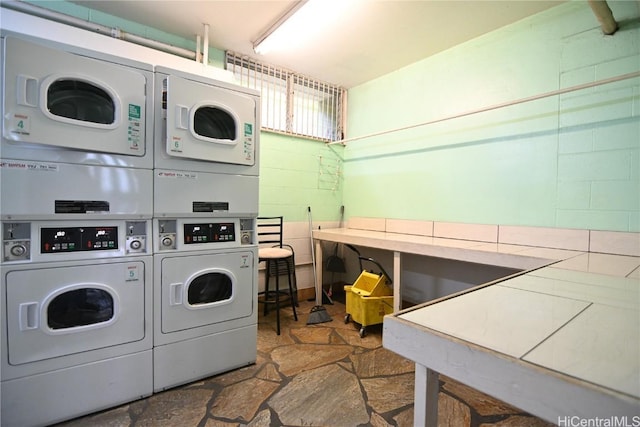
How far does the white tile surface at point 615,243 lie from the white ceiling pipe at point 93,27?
3.82 metres

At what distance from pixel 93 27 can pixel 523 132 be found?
12.4 feet

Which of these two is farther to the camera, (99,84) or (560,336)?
(99,84)

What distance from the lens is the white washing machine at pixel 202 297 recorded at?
190 centimetres

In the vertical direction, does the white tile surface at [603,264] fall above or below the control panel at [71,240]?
below

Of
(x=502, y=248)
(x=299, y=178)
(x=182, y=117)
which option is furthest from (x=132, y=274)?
(x=502, y=248)

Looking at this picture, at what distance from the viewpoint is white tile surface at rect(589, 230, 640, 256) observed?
6.58 feet

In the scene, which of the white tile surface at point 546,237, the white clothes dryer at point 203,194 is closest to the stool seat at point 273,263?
the white clothes dryer at point 203,194

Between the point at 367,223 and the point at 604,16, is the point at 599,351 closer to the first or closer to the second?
the point at 604,16

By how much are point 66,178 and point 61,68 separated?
58cm

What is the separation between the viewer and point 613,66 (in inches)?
83.9

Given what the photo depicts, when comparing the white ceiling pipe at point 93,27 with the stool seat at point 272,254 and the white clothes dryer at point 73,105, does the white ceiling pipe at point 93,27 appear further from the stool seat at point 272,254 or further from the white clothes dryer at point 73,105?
the stool seat at point 272,254

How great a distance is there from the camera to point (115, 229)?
177cm

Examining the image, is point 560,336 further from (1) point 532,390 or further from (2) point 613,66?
(2) point 613,66

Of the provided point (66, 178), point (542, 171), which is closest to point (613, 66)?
point (542, 171)
